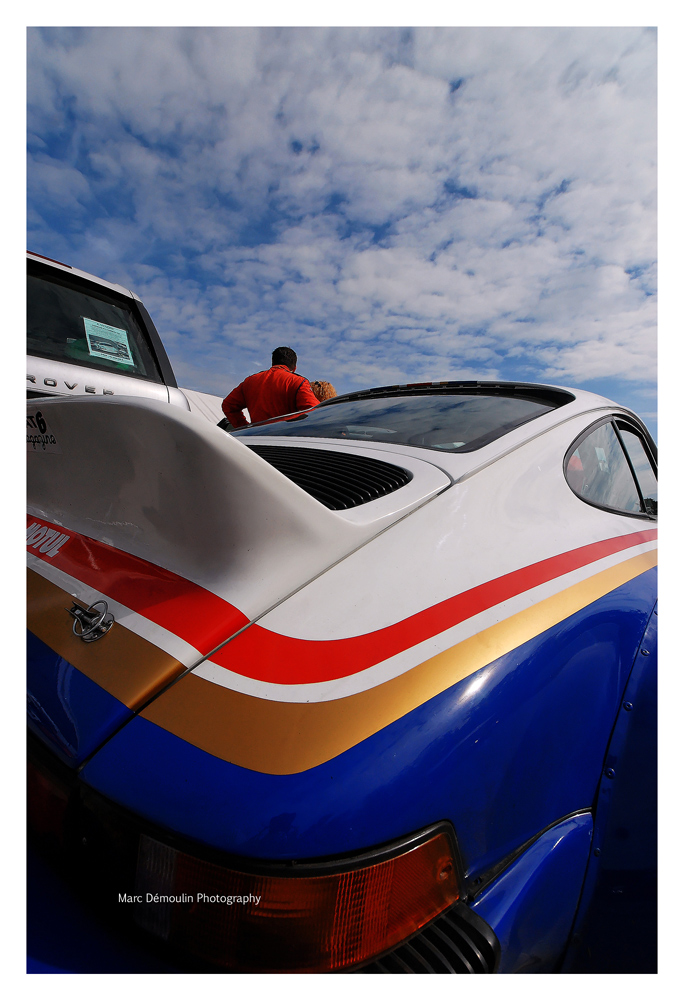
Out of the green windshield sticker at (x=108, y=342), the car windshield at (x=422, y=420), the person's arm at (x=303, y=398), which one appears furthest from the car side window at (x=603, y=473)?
the green windshield sticker at (x=108, y=342)

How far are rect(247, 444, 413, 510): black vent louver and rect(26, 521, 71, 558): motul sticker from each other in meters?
0.58

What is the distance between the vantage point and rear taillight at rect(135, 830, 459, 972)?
0.71 meters

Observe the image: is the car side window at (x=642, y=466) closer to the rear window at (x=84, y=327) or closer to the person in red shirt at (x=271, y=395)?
the person in red shirt at (x=271, y=395)

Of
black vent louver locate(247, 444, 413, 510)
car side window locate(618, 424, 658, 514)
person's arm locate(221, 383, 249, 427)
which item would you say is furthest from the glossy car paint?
person's arm locate(221, 383, 249, 427)

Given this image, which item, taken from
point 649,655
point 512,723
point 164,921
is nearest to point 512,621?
point 512,723

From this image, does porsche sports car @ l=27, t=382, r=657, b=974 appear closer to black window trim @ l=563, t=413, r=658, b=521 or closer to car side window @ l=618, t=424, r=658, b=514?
black window trim @ l=563, t=413, r=658, b=521

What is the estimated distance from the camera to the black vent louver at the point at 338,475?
1.22 metres

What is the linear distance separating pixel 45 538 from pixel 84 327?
3.14m

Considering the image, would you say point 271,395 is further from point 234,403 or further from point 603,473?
point 603,473

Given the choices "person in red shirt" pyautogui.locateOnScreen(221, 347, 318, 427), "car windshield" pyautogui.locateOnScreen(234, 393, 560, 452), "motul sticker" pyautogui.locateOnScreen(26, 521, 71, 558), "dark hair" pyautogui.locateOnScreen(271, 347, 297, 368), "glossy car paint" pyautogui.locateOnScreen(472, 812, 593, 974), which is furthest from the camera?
"dark hair" pyautogui.locateOnScreen(271, 347, 297, 368)

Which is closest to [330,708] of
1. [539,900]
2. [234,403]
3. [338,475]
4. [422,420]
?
[539,900]

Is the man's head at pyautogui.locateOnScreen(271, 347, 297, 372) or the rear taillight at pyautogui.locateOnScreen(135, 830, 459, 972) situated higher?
the man's head at pyautogui.locateOnScreen(271, 347, 297, 372)

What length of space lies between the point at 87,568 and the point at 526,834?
41.3 inches

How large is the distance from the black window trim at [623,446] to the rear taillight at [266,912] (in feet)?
3.99
